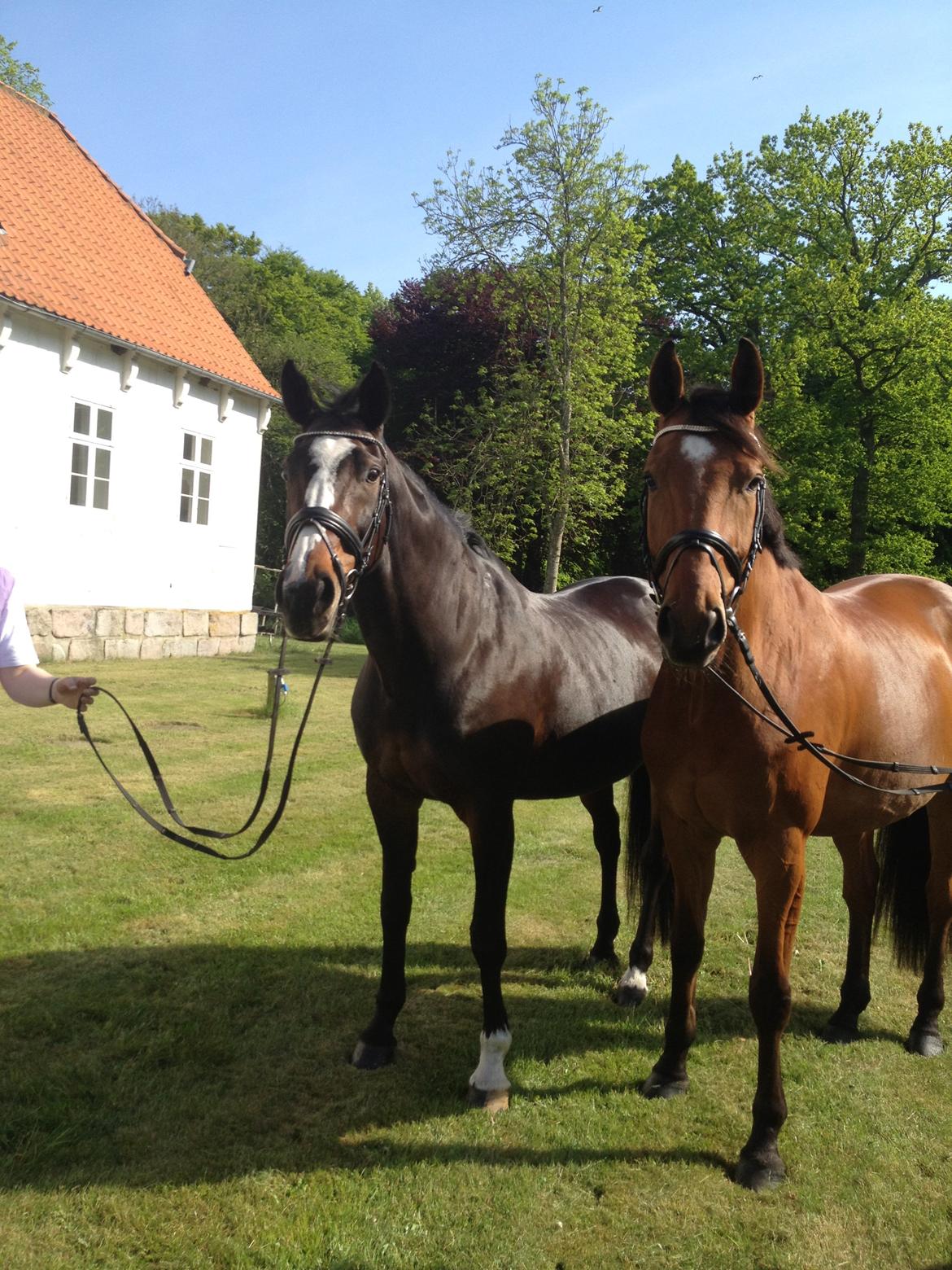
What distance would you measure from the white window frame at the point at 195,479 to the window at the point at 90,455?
171 centimetres

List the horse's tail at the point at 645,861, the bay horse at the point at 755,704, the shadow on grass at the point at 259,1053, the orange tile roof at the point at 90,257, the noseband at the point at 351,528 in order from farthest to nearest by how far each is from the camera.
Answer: the orange tile roof at the point at 90,257 < the horse's tail at the point at 645,861 < the shadow on grass at the point at 259,1053 < the noseband at the point at 351,528 < the bay horse at the point at 755,704

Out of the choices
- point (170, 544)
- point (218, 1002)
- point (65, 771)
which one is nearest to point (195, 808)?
point (65, 771)

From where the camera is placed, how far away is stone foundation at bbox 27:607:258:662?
14.2 meters

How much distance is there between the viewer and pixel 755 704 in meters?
3.02

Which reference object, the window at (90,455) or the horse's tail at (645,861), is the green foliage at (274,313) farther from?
the horse's tail at (645,861)

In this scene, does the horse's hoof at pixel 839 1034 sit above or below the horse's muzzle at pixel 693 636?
below

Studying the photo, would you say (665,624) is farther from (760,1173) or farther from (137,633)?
(137,633)

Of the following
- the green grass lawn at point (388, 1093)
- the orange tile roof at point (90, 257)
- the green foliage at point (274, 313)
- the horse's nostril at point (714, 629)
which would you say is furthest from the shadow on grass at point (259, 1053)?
the green foliage at point (274, 313)

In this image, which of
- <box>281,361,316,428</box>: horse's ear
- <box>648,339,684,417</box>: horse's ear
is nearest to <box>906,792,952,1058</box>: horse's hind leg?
<box>648,339,684,417</box>: horse's ear

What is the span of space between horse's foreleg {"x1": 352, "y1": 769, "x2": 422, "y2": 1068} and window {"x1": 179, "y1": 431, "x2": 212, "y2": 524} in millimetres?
14648

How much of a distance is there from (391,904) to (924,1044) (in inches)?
95.7

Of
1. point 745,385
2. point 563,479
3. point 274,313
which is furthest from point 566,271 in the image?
point 274,313

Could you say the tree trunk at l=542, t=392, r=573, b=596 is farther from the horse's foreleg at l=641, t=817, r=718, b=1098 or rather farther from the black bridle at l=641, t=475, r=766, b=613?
the black bridle at l=641, t=475, r=766, b=613

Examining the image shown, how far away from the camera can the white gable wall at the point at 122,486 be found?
544 inches
